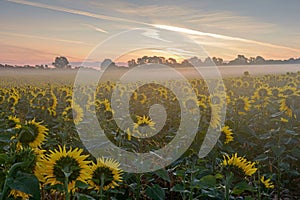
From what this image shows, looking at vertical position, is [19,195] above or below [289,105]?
below

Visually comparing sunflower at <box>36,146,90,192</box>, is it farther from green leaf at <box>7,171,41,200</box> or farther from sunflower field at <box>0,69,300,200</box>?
green leaf at <box>7,171,41,200</box>

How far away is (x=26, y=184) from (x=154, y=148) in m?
3.29

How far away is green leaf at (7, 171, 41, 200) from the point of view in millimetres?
1488

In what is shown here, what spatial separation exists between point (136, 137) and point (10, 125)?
4.15 ft

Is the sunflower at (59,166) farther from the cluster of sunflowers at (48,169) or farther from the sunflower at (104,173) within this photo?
the sunflower at (104,173)

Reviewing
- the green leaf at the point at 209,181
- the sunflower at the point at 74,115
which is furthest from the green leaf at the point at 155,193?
the sunflower at the point at 74,115

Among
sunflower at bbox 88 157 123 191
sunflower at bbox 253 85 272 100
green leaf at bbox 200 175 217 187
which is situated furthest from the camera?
sunflower at bbox 253 85 272 100

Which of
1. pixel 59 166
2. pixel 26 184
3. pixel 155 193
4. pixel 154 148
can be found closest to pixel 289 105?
pixel 154 148

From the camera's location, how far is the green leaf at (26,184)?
1488 millimetres

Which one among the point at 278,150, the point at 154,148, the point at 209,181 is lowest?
the point at 154,148

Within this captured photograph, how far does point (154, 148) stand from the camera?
187 inches

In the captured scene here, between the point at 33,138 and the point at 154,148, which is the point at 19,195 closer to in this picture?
the point at 33,138

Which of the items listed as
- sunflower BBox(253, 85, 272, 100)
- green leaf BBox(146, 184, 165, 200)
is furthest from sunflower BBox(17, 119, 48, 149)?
sunflower BBox(253, 85, 272, 100)

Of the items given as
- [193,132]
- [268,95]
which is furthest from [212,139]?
[268,95]
